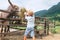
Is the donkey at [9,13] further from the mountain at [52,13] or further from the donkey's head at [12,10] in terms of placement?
the mountain at [52,13]

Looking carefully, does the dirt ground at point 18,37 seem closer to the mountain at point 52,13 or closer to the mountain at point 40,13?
the mountain at point 52,13

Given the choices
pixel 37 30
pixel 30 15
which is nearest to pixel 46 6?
pixel 37 30

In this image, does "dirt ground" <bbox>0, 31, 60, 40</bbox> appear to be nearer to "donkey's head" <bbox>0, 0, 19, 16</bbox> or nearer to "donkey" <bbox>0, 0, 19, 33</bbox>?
"donkey" <bbox>0, 0, 19, 33</bbox>

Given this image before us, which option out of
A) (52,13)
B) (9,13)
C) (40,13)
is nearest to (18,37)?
(9,13)

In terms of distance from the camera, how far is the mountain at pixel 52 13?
25.0 ft

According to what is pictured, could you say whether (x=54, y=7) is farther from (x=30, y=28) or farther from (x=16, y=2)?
(x=30, y=28)

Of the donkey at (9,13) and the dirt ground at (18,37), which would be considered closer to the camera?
the dirt ground at (18,37)

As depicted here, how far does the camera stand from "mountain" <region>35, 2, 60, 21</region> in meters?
7.61

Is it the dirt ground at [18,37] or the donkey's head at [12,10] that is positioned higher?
the donkey's head at [12,10]

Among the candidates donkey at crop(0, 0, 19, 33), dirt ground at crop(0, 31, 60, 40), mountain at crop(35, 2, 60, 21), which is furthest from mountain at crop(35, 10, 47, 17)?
dirt ground at crop(0, 31, 60, 40)

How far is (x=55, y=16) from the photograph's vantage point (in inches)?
306

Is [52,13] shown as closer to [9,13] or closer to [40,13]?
[40,13]

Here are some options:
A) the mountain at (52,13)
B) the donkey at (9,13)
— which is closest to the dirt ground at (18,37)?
the donkey at (9,13)

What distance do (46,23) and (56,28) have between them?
0.43m
